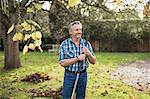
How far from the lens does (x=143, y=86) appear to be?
10031 millimetres

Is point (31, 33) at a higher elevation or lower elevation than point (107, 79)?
higher

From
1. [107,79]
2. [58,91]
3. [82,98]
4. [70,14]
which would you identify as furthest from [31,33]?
[70,14]

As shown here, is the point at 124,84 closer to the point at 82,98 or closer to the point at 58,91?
the point at 58,91

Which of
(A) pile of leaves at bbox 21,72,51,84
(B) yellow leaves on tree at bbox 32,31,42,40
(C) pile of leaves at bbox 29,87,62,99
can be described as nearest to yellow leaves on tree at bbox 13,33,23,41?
(B) yellow leaves on tree at bbox 32,31,42,40

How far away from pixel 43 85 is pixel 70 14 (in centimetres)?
492

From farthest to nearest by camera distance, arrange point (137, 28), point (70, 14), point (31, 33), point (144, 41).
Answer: point (144, 41) → point (137, 28) → point (70, 14) → point (31, 33)

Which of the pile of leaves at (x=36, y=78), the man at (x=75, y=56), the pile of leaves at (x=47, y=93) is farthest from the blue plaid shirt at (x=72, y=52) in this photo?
the pile of leaves at (x=36, y=78)

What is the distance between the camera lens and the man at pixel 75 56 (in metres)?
4.73

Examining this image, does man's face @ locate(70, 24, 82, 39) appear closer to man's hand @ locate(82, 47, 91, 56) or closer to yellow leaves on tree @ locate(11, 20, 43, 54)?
man's hand @ locate(82, 47, 91, 56)

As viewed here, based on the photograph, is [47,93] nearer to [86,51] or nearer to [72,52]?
[72,52]

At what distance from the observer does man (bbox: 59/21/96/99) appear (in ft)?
15.5

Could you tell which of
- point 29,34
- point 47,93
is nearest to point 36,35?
point 29,34

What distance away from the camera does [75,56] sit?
481 centimetres

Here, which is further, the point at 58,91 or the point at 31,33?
the point at 58,91
